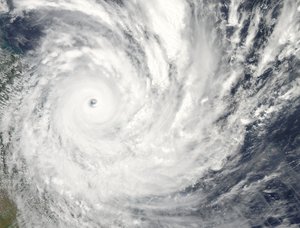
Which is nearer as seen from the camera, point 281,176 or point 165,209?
point 281,176

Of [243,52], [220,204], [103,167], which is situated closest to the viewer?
[243,52]

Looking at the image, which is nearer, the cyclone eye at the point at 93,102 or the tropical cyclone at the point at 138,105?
the tropical cyclone at the point at 138,105

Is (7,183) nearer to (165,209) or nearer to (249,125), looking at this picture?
(165,209)

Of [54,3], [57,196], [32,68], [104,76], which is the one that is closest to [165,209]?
[57,196]

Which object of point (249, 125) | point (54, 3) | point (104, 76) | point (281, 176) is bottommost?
point (281, 176)

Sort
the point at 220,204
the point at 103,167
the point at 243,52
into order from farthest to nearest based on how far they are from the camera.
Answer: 1. the point at 103,167
2. the point at 220,204
3. the point at 243,52

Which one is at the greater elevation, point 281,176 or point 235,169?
point 235,169

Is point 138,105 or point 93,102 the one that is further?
point 93,102

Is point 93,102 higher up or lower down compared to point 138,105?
higher up

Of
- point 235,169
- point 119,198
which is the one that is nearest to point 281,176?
point 235,169

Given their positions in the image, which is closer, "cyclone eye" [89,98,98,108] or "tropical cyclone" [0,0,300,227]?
"tropical cyclone" [0,0,300,227]
